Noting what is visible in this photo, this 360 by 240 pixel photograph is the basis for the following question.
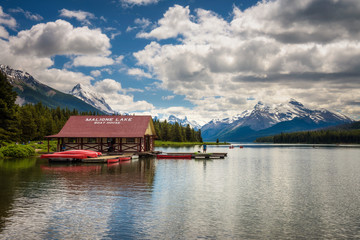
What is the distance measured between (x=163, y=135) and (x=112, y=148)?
113153 mm

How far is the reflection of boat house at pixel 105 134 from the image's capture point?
6488 cm

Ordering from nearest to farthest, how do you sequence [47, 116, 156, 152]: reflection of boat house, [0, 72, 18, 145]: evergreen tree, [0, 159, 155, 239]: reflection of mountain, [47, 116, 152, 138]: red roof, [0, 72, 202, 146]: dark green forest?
[0, 159, 155, 239]: reflection of mountain, [0, 72, 18, 145]: evergreen tree, [0, 72, 202, 146]: dark green forest, [47, 116, 156, 152]: reflection of boat house, [47, 116, 152, 138]: red roof

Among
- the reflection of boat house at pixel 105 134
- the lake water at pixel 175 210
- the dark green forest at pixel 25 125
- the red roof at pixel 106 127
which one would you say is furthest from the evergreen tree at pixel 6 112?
the lake water at pixel 175 210

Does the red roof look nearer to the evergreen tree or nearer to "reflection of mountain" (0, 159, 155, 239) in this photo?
the evergreen tree

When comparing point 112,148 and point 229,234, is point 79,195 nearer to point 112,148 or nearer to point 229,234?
point 229,234

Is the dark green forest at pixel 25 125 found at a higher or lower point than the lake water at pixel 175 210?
higher

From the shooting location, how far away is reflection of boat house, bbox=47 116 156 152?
64.9m

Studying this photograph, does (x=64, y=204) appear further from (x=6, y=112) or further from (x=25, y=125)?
(x=25, y=125)

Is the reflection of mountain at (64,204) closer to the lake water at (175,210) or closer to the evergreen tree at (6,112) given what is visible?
the lake water at (175,210)

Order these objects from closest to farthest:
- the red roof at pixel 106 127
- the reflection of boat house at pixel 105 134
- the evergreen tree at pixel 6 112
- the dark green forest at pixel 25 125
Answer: the evergreen tree at pixel 6 112, the dark green forest at pixel 25 125, the reflection of boat house at pixel 105 134, the red roof at pixel 106 127

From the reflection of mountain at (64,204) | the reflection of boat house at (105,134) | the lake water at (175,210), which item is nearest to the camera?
the lake water at (175,210)

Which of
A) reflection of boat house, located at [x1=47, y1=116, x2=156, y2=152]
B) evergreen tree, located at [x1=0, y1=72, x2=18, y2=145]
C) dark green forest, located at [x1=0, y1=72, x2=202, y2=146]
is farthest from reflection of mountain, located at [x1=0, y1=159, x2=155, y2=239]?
reflection of boat house, located at [x1=47, y1=116, x2=156, y2=152]

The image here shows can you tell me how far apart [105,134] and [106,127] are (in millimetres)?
3829

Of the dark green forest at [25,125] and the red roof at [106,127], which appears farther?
the red roof at [106,127]
